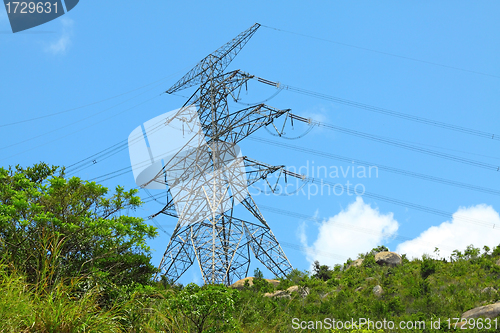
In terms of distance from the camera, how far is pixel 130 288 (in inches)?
478

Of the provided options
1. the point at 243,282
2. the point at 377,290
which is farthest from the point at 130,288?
the point at 243,282

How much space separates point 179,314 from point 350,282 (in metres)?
14.6

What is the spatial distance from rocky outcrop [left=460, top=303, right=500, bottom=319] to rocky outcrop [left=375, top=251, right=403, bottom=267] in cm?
1238

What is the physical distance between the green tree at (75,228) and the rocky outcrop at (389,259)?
62.6 feet

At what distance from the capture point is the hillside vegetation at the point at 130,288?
293 inches

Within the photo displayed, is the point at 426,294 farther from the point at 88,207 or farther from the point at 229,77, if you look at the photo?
the point at 229,77

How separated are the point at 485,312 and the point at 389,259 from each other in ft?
44.4

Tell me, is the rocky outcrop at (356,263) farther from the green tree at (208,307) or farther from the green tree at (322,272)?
the green tree at (208,307)

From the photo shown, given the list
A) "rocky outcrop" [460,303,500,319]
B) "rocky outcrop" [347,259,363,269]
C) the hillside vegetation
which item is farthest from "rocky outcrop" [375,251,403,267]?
"rocky outcrop" [460,303,500,319]

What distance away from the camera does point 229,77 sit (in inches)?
1078

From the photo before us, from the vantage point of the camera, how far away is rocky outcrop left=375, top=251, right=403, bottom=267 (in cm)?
2812

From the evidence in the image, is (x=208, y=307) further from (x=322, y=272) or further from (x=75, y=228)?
(x=322, y=272)

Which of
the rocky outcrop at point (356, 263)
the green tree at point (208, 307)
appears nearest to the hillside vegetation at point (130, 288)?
the green tree at point (208, 307)

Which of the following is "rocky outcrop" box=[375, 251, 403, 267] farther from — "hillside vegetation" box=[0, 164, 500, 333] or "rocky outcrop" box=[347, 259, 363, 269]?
"hillside vegetation" box=[0, 164, 500, 333]
